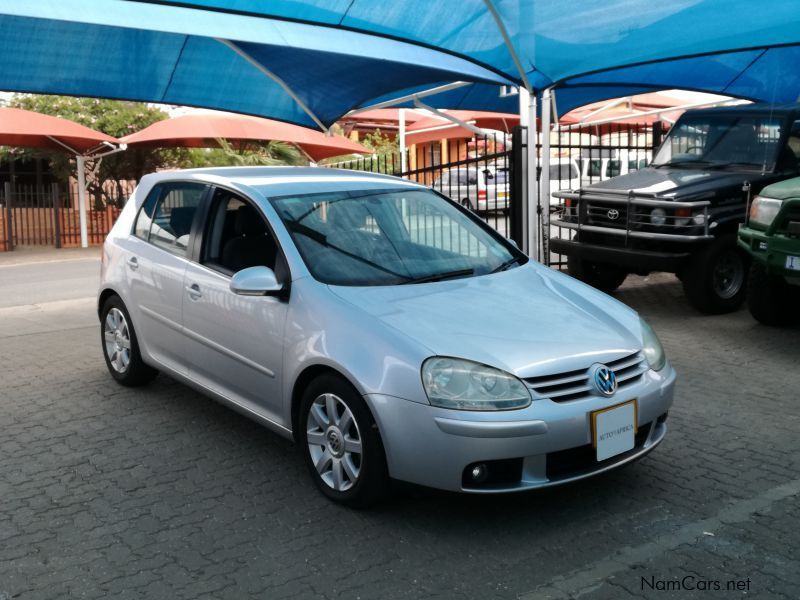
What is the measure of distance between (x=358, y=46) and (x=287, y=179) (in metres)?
4.16

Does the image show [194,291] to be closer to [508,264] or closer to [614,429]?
[508,264]

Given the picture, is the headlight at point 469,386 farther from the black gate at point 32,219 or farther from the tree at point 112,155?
the tree at point 112,155

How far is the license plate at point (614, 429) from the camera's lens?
154 inches

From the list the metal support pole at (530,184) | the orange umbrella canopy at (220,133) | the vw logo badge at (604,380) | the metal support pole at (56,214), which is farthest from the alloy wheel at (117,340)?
the metal support pole at (56,214)

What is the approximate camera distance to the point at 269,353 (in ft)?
15.0

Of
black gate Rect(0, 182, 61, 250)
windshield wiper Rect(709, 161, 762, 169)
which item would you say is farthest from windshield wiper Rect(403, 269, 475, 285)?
black gate Rect(0, 182, 61, 250)

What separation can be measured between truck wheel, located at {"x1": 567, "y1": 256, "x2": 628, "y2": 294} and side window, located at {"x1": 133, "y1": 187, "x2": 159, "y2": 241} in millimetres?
5423

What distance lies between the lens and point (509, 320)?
425 centimetres

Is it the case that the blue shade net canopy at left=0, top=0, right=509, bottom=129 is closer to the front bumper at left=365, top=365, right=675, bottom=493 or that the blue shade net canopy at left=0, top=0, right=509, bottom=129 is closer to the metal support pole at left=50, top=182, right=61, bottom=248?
the front bumper at left=365, top=365, right=675, bottom=493

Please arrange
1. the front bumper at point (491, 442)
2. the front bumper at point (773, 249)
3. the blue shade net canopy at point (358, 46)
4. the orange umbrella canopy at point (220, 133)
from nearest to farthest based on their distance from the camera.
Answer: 1. the front bumper at point (491, 442)
2. the front bumper at point (773, 249)
3. the blue shade net canopy at point (358, 46)
4. the orange umbrella canopy at point (220, 133)

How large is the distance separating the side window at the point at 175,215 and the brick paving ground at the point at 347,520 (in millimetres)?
1158

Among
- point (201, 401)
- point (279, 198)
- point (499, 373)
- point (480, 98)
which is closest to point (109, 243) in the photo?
point (201, 401)

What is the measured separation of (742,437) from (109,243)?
4558 millimetres

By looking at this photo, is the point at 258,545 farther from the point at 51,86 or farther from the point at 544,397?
the point at 51,86
